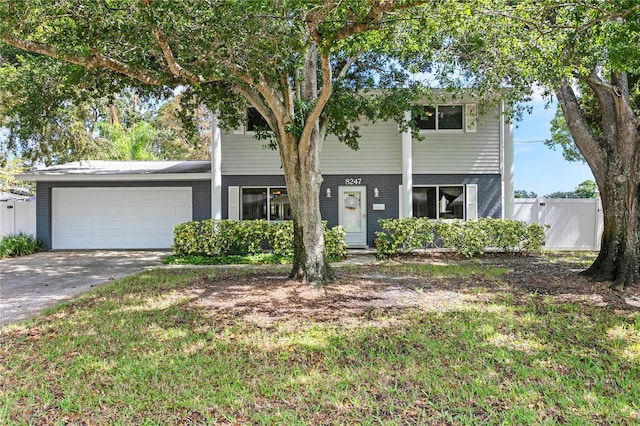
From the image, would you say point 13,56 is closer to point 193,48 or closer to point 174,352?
point 193,48

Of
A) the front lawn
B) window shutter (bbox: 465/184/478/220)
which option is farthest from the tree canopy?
window shutter (bbox: 465/184/478/220)

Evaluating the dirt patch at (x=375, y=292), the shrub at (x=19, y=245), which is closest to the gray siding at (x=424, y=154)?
the dirt patch at (x=375, y=292)

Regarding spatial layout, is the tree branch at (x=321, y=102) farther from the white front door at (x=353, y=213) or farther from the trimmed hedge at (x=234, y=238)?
the white front door at (x=353, y=213)

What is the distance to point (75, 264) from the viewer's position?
10.7 meters

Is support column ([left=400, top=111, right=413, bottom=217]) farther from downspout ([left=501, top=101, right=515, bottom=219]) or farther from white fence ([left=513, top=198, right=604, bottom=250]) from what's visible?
white fence ([left=513, top=198, right=604, bottom=250])

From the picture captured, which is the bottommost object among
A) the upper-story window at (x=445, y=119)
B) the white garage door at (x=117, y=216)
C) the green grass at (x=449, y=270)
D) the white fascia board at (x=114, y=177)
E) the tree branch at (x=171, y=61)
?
the green grass at (x=449, y=270)

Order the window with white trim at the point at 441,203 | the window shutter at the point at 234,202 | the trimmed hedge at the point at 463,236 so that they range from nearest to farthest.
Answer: the trimmed hedge at the point at 463,236 → the window shutter at the point at 234,202 → the window with white trim at the point at 441,203

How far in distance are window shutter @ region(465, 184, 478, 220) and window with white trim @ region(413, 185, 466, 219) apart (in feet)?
0.62

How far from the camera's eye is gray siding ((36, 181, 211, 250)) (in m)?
13.5

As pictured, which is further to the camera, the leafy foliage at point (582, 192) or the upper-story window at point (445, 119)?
the leafy foliage at point (582, 192)

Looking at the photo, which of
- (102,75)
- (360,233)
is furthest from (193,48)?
(360,233)

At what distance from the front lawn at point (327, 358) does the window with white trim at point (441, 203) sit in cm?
627

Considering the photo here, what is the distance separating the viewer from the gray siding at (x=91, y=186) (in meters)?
13.5

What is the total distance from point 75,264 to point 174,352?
828 centimetres
